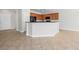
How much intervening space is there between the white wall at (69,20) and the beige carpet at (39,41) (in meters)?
0.09

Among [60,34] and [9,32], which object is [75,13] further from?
[9,32]

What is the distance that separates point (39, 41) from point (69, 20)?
0.65m

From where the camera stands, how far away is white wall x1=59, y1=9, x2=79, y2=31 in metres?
2.20

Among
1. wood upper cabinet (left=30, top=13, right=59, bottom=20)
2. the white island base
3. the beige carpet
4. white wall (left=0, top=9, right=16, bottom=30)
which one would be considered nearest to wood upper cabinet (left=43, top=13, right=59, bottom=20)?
wood upper cabinet (left=30, top=13, right=59, bottom=20)

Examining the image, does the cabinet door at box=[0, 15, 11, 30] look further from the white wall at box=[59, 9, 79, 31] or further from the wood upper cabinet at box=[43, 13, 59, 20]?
the white wall at box=[59, 9, 79, 31]

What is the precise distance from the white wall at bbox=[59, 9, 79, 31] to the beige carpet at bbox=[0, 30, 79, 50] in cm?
9

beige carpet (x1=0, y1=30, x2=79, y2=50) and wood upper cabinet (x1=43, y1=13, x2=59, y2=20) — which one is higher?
wood upper cabinet (x1=43, y1=13, x2=59, y2=20)

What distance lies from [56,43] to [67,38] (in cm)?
→ 22

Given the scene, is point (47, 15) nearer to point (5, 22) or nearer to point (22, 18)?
point (22, 18)

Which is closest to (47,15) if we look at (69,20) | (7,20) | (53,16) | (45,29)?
(53,16)

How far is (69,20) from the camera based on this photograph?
7.30 feet

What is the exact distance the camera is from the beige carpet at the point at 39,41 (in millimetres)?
2186

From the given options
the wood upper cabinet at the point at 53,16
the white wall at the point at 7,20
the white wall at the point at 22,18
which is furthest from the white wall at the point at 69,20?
the white wall at the point at 7,20
